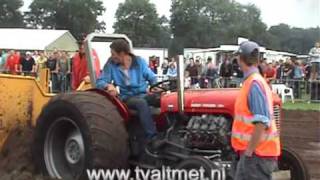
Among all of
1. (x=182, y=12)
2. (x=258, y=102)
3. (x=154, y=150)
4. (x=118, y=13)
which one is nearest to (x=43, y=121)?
(x=154, y=150)

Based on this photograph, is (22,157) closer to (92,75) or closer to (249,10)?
(92,75)

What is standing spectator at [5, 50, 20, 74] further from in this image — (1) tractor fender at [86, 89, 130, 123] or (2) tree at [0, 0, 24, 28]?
(2) tree at [0, 0, 24, 28]

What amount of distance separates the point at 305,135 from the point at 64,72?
35.7 ft

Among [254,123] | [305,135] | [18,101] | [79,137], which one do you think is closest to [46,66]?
[305,135]

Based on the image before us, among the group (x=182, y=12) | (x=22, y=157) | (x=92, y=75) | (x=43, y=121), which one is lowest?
(x=22, y=157)

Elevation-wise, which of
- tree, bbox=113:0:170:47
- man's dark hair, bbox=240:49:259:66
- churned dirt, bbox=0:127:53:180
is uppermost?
tree, bbox=113:0:170:47

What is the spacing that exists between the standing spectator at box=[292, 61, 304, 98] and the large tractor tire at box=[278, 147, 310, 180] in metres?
14.6

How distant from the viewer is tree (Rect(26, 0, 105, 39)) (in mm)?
75000

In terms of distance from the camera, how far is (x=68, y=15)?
7556 centimetres

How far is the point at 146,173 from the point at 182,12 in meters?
57.4

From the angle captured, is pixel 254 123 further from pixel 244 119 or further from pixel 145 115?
pixel 145 115

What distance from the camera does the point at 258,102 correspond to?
4027 mm

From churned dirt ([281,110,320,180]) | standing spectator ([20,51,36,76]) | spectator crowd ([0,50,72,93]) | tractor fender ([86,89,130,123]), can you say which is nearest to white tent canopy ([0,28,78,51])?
spectator crowd ([0,50,72,93])

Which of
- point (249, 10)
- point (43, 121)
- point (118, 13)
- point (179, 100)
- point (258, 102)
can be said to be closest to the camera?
point (258, 102)
